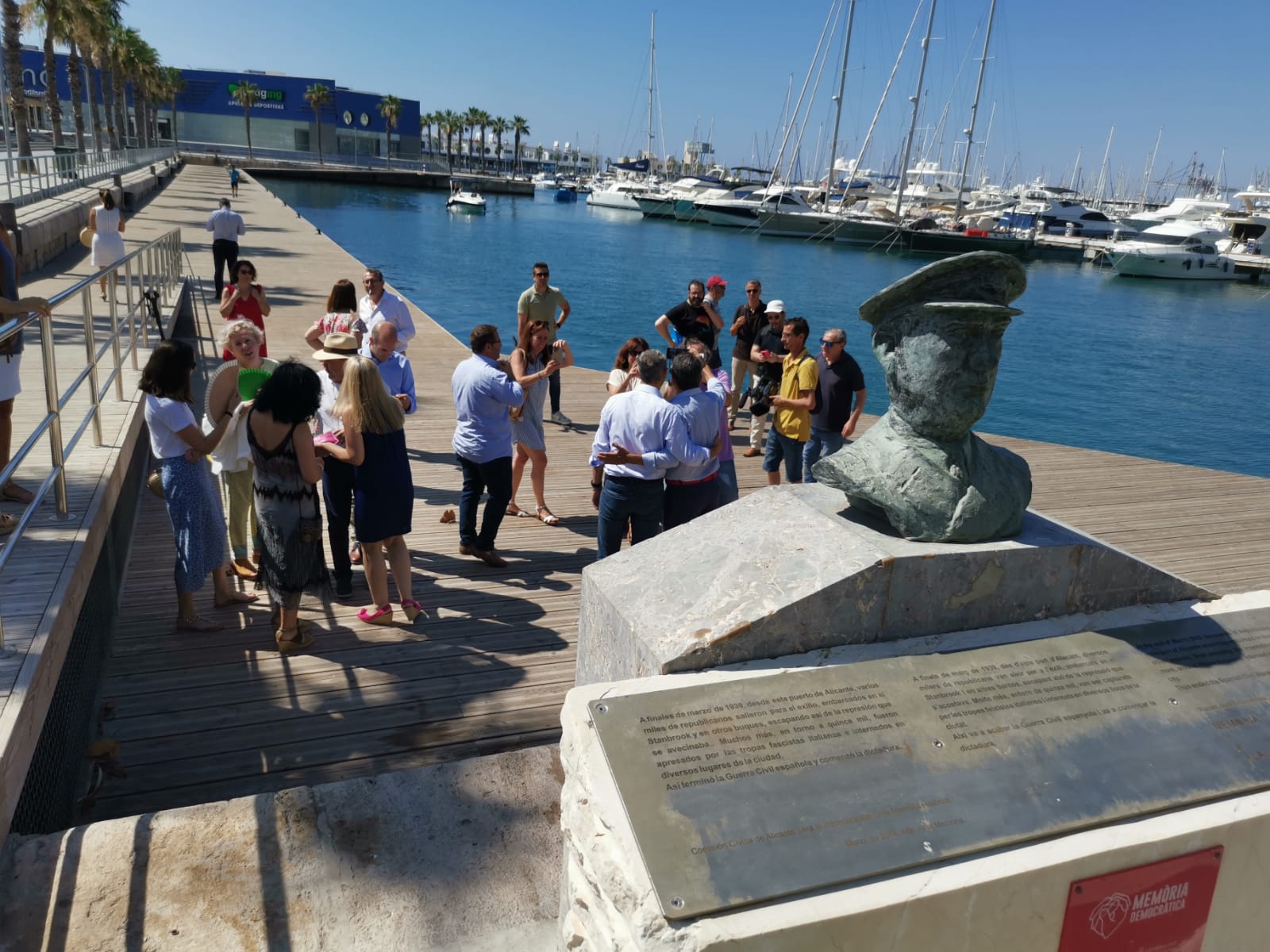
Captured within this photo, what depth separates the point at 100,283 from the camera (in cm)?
1216

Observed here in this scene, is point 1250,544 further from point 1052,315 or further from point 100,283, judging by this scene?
point 1052,315

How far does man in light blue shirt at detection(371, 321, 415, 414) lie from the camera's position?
563cm

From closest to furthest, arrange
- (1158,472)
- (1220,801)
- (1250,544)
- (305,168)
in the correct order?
(1220,801) → (1250,544) → (1158,472) → (305,168)

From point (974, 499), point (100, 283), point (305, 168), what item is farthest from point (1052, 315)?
point (305, 168)

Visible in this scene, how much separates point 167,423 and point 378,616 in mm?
1515

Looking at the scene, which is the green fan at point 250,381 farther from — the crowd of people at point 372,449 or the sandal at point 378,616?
the sandal at point 378,616

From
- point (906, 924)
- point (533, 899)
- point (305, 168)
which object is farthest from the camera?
point (305, 168)

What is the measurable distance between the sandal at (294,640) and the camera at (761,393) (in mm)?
4644

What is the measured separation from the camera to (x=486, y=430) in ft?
18.7

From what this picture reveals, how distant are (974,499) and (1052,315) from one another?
3916cm

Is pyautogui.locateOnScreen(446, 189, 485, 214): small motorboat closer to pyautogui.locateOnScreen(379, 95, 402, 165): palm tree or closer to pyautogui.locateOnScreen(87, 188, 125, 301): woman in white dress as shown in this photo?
pyautogui.locateOnScreen(379, 95, 402, 165): palm tree

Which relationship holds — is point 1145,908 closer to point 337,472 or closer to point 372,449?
point 372,449

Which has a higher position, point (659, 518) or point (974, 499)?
point (974, 499)

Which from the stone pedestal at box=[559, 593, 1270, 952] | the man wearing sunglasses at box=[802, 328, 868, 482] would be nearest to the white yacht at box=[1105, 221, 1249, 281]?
the man wearing sunglasses at box=[802, 328, 868, 482]
